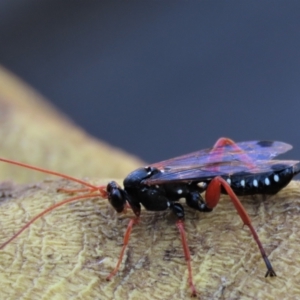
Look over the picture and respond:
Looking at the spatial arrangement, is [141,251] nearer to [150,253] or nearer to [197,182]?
[150,253]

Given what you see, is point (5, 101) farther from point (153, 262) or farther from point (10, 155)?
point (153, 262)

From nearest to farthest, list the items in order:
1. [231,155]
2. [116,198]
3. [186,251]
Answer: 1. [186,251]
2. [116,198]
3. [231,155]

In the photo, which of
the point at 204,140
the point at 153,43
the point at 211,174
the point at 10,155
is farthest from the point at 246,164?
the point at 153,43

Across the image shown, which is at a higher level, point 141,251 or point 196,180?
point 196,180

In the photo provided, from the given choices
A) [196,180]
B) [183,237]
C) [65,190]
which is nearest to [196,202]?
[196,180]

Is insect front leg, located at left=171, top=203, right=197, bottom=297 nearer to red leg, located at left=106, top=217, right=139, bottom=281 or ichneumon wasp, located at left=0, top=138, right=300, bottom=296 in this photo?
ichneumon wasp, located at left=0, top=138, right=300, bottom=296

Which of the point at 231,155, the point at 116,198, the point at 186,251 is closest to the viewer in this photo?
the point at 186,251
